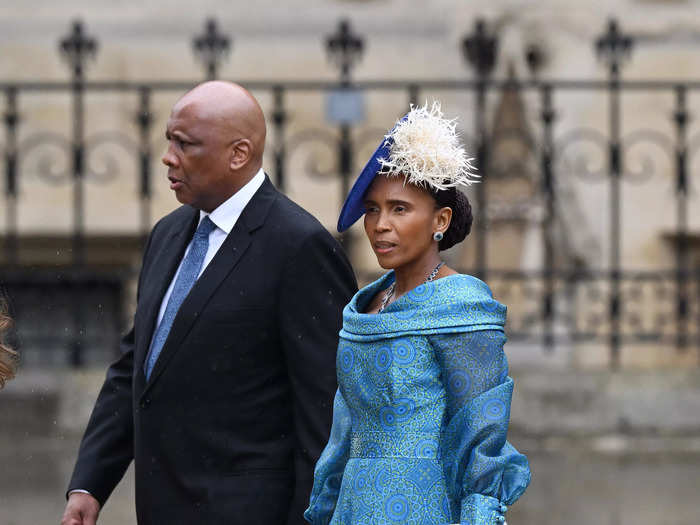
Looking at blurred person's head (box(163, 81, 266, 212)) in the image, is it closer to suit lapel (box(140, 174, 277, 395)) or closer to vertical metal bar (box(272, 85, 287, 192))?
suit lapel (box(140, 174, 277, 395))

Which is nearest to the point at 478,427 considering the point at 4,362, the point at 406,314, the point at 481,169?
the point at 406,314

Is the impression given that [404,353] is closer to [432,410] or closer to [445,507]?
[432,410]

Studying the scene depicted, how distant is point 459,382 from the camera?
306 cm

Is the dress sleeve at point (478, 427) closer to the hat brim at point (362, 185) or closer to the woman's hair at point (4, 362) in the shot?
the hat brim at point (362, 185)

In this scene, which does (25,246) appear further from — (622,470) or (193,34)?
(622,470)

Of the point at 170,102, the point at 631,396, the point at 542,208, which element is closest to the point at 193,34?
the point at 170,102

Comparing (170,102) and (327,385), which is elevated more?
(170,102)

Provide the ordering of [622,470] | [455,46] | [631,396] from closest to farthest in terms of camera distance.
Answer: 1. [622,470]
2. [631,396]
3. [455,46]

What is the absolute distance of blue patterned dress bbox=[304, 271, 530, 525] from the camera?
3.04 meters

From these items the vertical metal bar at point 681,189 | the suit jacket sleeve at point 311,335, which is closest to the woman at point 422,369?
the suit jacket sleeve at point 311,335

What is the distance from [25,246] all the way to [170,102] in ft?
4.68

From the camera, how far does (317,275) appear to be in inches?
149

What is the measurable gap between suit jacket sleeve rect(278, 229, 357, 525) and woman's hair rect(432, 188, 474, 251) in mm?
555

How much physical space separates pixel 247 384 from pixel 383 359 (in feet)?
2.22
